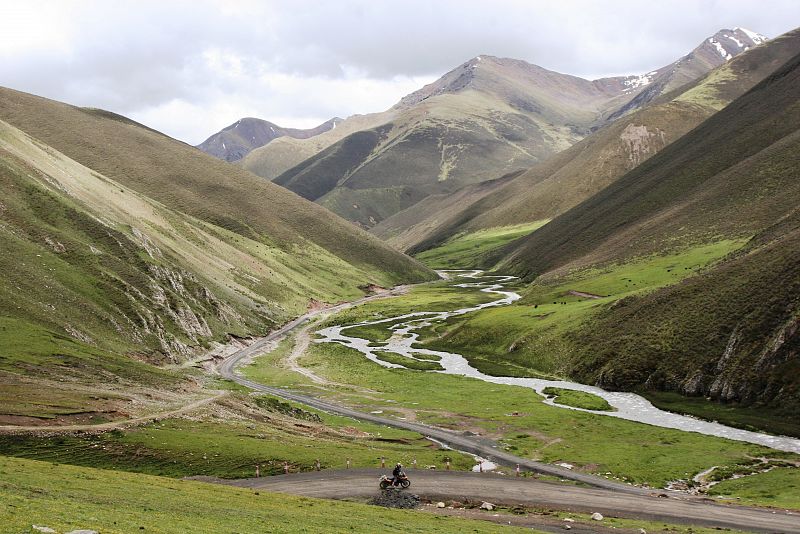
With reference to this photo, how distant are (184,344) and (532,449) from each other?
7894 cm

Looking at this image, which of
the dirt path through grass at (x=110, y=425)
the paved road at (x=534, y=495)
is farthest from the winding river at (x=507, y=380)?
the dirt path through grass at (x=110, y=425)

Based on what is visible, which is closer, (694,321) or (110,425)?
(110,425)

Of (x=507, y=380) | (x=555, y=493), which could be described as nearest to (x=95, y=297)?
(x=507, y=380)

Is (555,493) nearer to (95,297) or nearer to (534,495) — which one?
(534,495)

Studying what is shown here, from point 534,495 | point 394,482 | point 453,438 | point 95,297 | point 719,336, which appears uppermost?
point 719,336

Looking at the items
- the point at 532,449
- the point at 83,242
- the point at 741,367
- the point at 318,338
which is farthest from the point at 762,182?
the point at 83,242

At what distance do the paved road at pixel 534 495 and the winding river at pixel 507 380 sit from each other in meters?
24.6

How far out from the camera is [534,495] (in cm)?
4938

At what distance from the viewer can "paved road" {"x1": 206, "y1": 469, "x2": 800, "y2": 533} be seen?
42.7 meters

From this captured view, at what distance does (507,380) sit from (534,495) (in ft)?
199

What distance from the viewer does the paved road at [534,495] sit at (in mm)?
42719

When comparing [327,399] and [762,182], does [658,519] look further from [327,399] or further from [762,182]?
[762,182]

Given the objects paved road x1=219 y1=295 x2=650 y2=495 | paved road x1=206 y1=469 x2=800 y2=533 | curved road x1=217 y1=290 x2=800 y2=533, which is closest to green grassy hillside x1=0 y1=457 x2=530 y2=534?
paved road x1=206 y1=469 x2=800 y2=533

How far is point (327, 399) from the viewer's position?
9788cm
